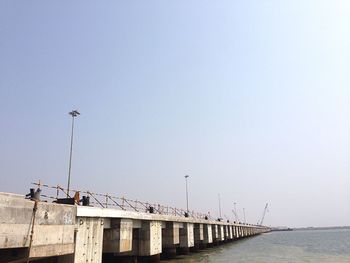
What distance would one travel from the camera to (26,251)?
13.1 m

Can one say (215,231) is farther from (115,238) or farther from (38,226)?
(38,226)

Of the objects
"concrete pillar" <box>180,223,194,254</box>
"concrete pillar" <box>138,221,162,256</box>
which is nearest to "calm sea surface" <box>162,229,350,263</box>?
"concrete pillar" <box>180,223,194,254</box>

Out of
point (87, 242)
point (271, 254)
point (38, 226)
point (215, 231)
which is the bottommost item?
point (271, 254)

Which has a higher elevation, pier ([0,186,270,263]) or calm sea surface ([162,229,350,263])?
pier ([0,186,270,263])

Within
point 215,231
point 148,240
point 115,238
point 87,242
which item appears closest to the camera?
point 87,242

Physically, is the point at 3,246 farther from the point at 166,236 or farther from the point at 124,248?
the point at 166,236

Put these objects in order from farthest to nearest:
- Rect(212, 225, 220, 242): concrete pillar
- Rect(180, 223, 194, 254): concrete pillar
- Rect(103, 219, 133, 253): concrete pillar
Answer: Rect(212, 225, 220, 242): concrete pillar, Rect(180, 223, 194, 254): concrete pillar, Rect(103, 219, 133, 253): concrete pillar

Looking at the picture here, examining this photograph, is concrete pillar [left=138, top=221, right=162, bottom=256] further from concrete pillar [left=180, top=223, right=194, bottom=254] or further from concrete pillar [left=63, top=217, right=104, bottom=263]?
concrete pillar [left=180, top=223, right=194, bottom=254]

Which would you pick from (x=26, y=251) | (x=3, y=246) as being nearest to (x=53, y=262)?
(x=26, y=251)

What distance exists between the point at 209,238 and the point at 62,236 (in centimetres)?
3781

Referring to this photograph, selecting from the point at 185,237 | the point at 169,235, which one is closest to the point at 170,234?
the point at 169,235

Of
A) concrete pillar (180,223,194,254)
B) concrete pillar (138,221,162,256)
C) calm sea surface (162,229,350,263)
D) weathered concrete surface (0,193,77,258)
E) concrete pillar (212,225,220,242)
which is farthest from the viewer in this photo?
concrete pillar (212,225,220,242)

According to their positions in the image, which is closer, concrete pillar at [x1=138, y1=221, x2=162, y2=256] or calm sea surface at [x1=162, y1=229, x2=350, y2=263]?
concrete pillar at [x1=138, y1=221, x2=162, y2=256]

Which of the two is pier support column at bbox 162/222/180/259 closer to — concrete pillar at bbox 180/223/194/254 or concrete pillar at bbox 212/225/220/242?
concrete pillar at bbox 180/223/194/254
